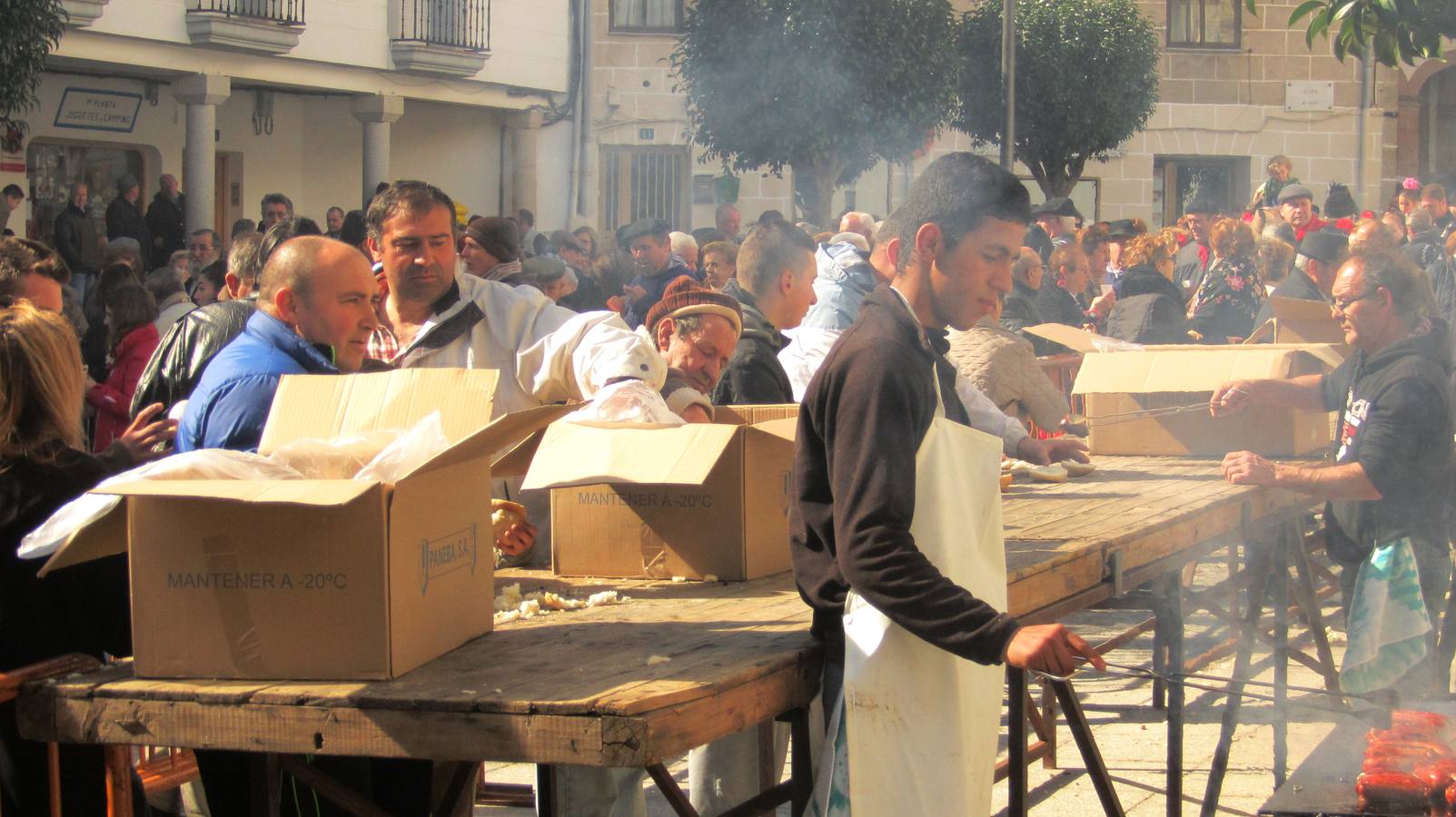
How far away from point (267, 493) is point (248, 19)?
57.9 ft

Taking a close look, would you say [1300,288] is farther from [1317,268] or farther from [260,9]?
[260,9]

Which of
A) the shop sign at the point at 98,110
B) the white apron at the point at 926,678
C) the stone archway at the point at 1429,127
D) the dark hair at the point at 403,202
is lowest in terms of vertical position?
the white apron at the point at 926,678

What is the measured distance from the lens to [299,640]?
8.66 feet

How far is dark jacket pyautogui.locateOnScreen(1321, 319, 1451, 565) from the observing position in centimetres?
515

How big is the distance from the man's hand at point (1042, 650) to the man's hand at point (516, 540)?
1443 mm

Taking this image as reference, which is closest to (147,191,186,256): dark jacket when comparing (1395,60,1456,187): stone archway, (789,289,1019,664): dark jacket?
(789,289,1019,664): dark jacket

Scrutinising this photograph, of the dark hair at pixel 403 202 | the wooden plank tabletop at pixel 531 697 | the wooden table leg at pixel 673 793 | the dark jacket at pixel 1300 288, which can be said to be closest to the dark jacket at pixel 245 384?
the wooden plank tabletop at pixel 531 697

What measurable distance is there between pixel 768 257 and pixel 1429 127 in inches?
1042

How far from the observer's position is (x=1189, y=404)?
600 cm

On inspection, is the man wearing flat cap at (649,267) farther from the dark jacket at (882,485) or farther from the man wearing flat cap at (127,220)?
the dark jacket at (882,485)

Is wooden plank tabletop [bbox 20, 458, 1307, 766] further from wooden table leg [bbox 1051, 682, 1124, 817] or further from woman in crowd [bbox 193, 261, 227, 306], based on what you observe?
woman in crowd [bbox 193, 261, 227, 306]

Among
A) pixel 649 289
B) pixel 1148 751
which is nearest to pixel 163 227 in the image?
pixel 649 289

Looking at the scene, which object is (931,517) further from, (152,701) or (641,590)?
(152,701)

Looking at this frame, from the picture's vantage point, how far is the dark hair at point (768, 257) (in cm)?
613
